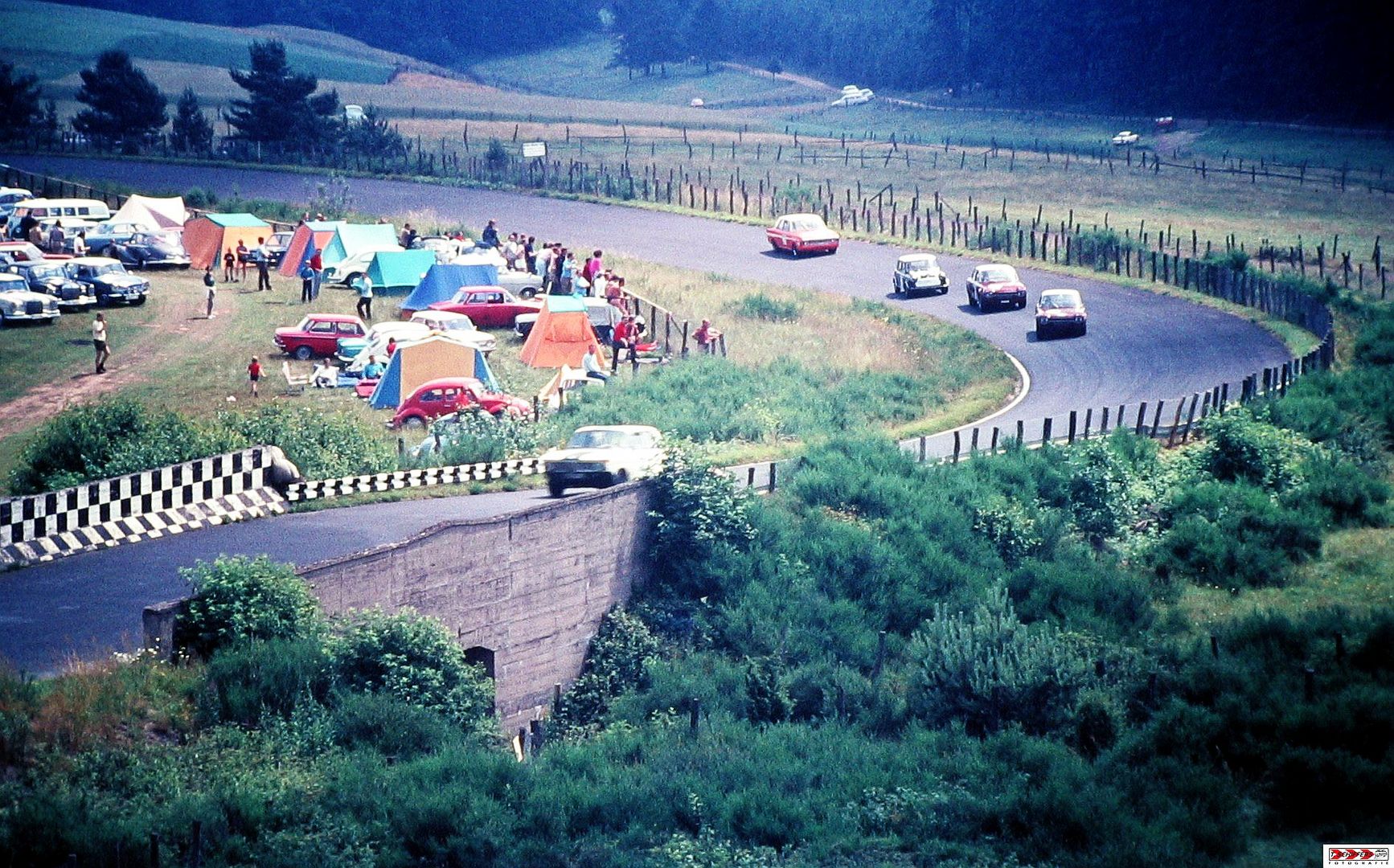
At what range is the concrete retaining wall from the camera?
22031 millimetres

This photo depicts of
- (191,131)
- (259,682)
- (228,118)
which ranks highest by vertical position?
(228,118)

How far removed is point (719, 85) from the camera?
500 ft

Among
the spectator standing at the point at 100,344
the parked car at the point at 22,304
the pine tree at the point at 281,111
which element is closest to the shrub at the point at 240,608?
the spectator standing at the point at 100,344

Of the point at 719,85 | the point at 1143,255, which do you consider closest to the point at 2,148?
the point at 1143,255

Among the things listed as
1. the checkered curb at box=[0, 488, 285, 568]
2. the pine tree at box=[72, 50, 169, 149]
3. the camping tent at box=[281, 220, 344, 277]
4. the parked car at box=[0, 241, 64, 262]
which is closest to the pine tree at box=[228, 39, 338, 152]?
the pine tree at box=[72, 50, 169, 149]

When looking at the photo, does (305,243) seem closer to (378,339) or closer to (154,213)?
(154,213)

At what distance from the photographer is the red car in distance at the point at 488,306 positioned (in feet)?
147

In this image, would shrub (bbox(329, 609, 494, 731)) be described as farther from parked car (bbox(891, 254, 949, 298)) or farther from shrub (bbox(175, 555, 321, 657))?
parked car (bbox(891, 254, 949, 298))

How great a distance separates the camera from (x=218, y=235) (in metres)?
53.7

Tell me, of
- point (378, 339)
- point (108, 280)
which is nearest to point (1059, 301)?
point (378, 339)

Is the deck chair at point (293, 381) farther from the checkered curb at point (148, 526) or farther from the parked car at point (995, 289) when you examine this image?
the parked car at point (995, 289)

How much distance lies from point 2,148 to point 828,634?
68190mm

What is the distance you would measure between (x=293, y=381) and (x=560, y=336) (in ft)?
22.4

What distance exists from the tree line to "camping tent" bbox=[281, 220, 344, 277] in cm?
3263
